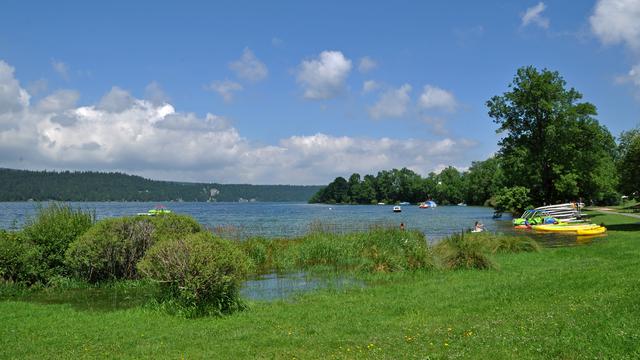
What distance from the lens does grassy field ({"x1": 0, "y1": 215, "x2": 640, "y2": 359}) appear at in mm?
8781

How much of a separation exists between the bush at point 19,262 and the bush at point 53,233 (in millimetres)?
171

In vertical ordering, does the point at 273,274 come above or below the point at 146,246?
below

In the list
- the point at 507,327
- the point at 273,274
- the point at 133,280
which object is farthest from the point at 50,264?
the point at 507,327

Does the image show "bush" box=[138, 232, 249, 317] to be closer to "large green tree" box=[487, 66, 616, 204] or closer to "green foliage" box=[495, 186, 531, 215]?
"large green tree" box=[487, 66, 616, 204]

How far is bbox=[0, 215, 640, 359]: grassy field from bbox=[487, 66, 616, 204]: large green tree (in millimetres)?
42385

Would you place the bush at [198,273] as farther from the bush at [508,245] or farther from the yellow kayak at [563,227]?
the yellow kayak at [563,227]

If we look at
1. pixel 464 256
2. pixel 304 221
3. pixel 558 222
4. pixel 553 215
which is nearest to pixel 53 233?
pixel 464 256

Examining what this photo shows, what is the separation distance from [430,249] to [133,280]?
39.1ft

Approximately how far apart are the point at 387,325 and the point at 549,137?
165 feet

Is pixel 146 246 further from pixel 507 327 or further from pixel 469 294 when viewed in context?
pixel 507 327

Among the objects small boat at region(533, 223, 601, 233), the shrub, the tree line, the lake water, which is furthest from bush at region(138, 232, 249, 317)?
the tree line

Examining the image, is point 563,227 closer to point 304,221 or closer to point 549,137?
point 549,137

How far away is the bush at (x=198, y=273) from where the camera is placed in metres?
13.7

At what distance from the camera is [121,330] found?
1179 cm
